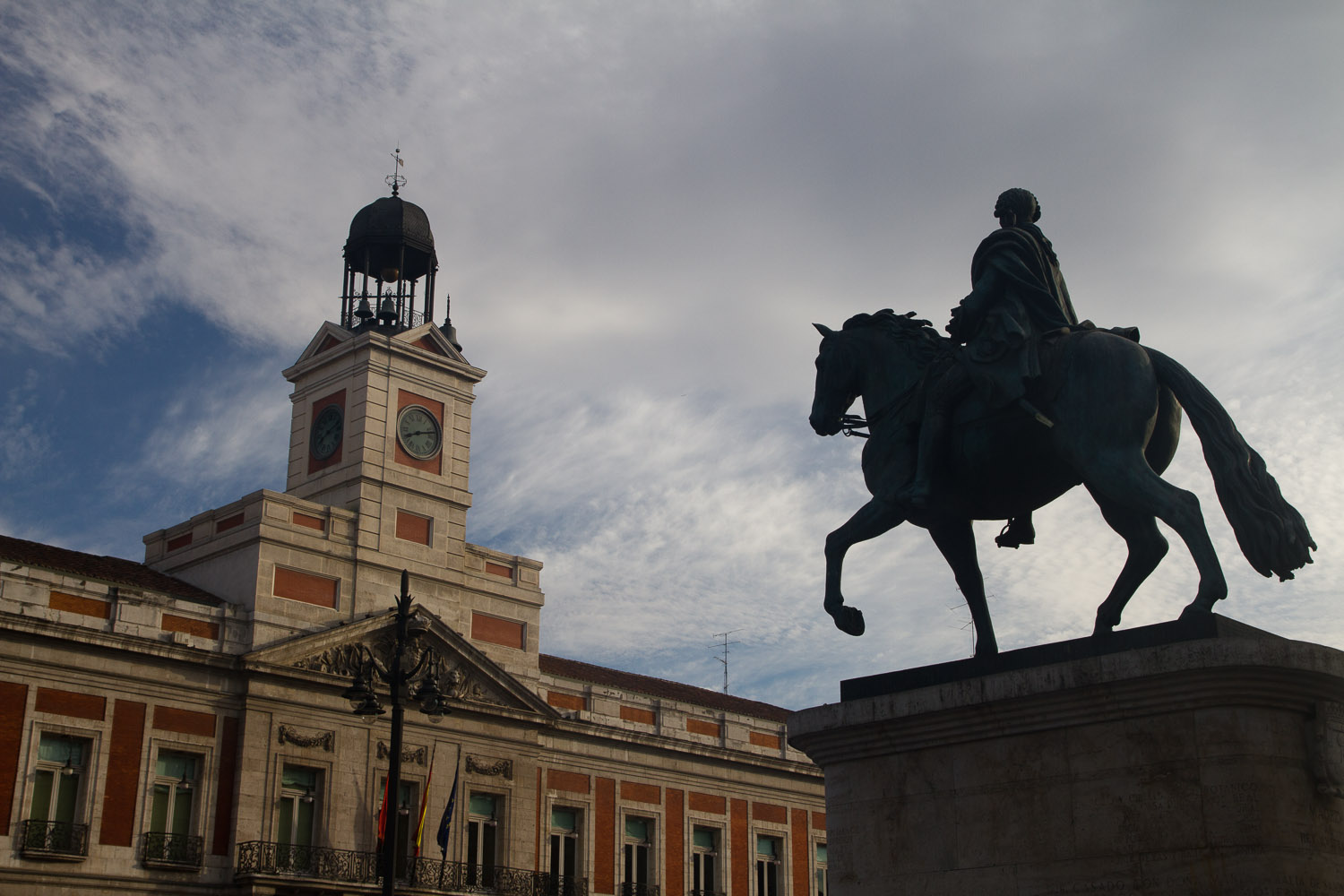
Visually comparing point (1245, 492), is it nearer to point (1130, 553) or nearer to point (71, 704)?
point (1130, 553)

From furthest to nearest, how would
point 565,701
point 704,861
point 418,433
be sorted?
point 704,861
point 565,701
point 418,433

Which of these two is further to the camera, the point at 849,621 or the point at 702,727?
the point at 702,727

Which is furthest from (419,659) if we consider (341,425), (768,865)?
(768,865)

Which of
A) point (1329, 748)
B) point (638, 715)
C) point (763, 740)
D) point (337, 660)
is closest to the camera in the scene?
point (1329, 748)

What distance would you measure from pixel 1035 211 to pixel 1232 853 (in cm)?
367

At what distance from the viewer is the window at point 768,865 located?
127ft

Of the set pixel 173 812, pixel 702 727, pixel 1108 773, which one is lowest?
pixel 1108 773

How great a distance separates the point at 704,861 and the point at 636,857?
7.56ft

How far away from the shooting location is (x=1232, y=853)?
19.5 ft

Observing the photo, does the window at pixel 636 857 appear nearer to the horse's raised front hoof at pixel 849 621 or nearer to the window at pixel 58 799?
the window at pixel 58 799

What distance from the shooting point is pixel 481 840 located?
107 feet

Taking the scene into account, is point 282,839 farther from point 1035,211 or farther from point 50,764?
point 1035,211

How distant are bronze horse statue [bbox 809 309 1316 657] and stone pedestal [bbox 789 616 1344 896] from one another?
46 cm

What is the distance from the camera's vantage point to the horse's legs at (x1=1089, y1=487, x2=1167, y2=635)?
7.18 m
